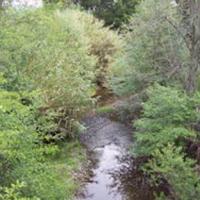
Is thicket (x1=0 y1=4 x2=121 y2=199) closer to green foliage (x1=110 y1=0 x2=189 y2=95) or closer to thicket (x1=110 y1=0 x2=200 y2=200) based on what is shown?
green foliage (x1=110 y1=0 x2=189 y2=95)

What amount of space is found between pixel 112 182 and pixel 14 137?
693 centimetres

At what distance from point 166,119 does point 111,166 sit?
125 inches

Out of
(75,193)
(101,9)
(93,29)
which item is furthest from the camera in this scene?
(101,9)

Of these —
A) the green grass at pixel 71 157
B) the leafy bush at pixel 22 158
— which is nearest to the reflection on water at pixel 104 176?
the green grass at pixel 71 157

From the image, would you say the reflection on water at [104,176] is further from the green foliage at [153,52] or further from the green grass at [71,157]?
the green foliage at [153,52]

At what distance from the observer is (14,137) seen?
24.8 feet

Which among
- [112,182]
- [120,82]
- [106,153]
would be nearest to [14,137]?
[112,182]

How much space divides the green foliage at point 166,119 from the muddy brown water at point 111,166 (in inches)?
48.5

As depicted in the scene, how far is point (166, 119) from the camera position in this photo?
12711mm

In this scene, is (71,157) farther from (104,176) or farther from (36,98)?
(36,98)

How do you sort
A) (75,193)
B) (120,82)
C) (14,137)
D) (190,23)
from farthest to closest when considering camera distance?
(120,82) < (190,23) < (75,193) < (14,137)

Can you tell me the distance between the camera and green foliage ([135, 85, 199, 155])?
1220 centimetres

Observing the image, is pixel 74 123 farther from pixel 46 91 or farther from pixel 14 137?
pixel 14 137

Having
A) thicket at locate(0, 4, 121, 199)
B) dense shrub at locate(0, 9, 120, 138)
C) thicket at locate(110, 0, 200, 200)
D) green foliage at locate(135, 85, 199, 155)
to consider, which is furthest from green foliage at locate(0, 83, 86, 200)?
green foliage at locate(135, 85, 199, 155)
